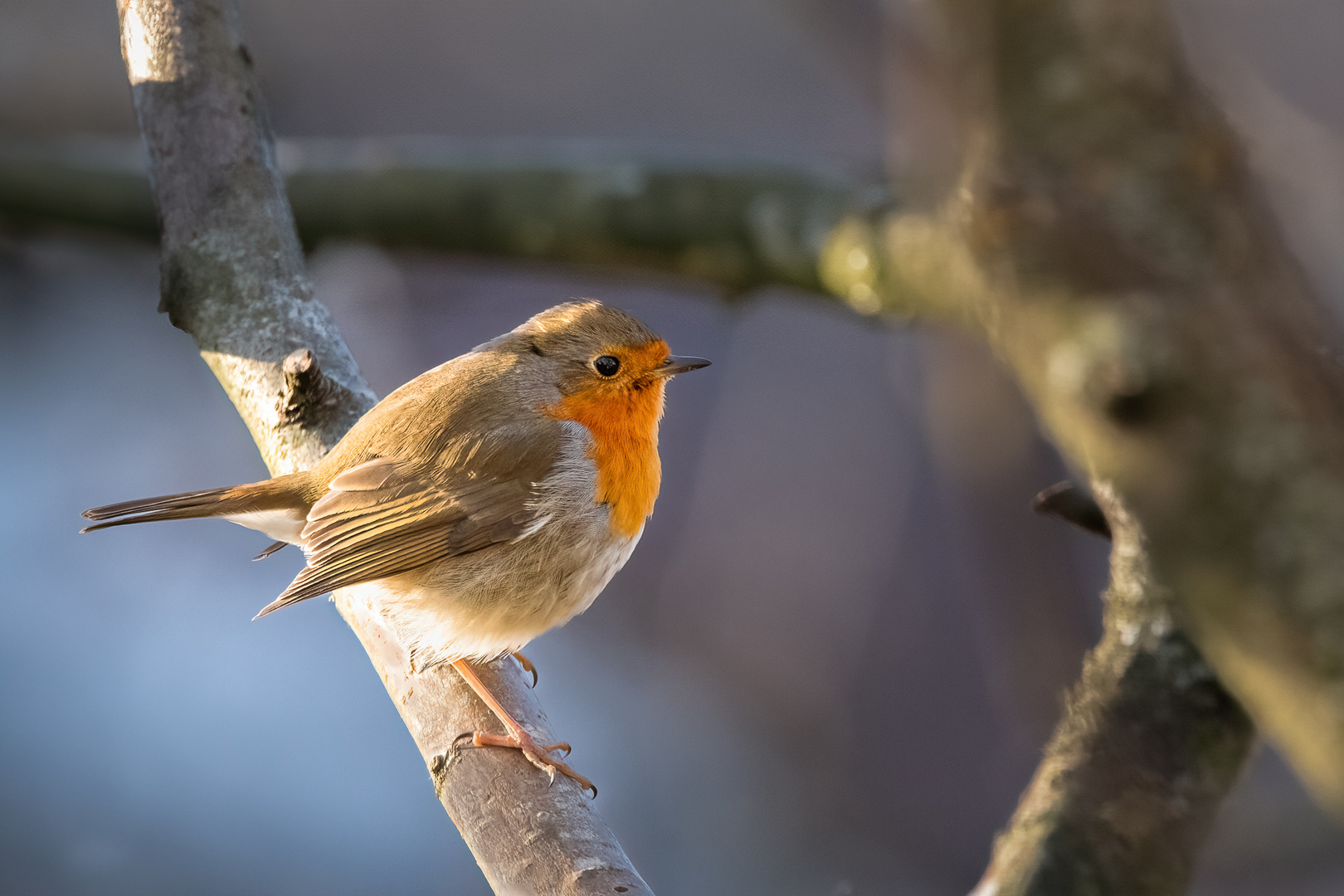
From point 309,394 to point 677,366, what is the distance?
834 millimetres

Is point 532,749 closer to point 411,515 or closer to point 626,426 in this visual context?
point 411,515

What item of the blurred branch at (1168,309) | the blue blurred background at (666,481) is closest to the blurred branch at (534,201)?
the blue blurred background at (666,481)

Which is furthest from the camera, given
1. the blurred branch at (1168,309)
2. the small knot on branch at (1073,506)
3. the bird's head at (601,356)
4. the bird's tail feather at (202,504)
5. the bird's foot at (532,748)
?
the bird's head at (601,356)

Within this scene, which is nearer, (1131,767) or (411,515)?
(1131,767)

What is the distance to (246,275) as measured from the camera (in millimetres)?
2289

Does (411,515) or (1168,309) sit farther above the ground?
(411,515)

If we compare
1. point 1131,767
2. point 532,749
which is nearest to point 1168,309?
point 1131,767

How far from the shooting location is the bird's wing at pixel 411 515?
2152 millimetres

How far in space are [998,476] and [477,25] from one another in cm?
352

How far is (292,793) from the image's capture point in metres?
4.13

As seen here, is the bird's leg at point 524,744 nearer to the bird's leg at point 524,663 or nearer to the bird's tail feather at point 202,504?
the bird's leg at point 524,663

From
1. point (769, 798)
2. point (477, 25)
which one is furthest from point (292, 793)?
point (477, 25)

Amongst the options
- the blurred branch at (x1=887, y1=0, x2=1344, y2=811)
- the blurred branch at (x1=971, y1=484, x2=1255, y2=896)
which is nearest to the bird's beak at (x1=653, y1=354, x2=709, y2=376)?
the blurred branch at (x1=971, y1=484, x2=1255, y2=896)

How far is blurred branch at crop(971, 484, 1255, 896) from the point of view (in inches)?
39.4
